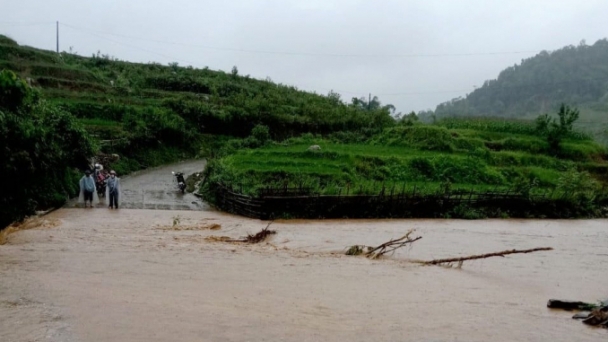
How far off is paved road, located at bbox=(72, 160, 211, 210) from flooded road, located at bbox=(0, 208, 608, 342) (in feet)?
14.2

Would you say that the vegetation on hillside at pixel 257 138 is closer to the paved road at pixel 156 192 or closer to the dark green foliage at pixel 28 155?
the dark green foliage at pixel 28 155

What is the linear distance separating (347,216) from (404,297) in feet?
36.7

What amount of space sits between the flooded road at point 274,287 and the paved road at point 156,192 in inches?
171

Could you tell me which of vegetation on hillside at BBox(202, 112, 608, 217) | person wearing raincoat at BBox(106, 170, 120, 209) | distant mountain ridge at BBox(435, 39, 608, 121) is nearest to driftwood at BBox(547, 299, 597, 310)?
vegetation on hillside at BBox(202, 112, 608, 217)

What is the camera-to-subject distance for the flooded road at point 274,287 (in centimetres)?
721

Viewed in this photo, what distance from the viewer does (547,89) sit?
83.5 meters

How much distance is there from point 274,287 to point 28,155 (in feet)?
34.4

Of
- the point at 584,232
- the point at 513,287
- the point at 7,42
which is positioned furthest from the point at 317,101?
the point at 513,287

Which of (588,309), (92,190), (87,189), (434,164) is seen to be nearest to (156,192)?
(92,190)

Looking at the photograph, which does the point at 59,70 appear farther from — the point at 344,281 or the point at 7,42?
the point at 344,281

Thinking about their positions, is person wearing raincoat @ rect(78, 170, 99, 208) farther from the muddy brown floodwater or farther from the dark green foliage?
the muddy brown floodwater

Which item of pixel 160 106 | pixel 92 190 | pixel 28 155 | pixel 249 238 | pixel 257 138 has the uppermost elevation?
pixel 160 106

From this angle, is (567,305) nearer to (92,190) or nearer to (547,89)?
(92,190)

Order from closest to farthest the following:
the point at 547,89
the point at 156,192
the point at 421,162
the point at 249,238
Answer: the point at 249,238 → the point at 156,192 → the point at 421,162 → the point at 547,89
